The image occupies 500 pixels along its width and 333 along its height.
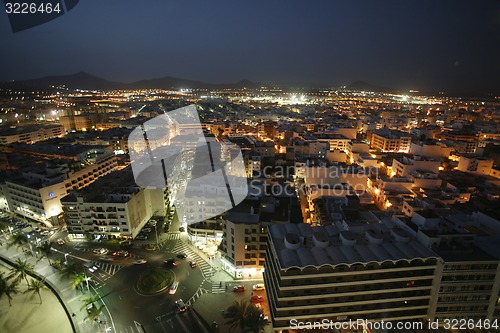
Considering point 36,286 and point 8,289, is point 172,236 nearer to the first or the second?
point 36,286

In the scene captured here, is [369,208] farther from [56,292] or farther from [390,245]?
[56,292]

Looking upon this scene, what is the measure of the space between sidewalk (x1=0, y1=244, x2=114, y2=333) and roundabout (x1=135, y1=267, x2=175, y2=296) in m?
2.12

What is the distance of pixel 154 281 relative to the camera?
54.2 feet

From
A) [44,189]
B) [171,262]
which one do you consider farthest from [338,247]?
[44,189]

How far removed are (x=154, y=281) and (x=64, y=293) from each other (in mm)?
5126

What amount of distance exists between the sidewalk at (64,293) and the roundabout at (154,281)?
2.12 m

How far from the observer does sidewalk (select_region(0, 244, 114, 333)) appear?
14102 millimetres

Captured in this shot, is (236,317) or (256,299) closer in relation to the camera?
(236,317)

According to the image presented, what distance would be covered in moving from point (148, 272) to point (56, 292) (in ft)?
16.7

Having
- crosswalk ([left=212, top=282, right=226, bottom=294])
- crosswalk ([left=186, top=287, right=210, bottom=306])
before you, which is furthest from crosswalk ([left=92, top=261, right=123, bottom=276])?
crosswalk ([left=212, top=282, right=226, bottom=294])

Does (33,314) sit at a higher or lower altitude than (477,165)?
lower

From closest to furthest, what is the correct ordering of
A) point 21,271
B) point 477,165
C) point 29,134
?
point 21,271 < point 477,165 < point 29,134

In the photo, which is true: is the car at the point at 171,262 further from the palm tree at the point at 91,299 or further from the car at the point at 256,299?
the car at the point at 256,299

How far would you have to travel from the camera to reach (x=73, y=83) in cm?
19475
